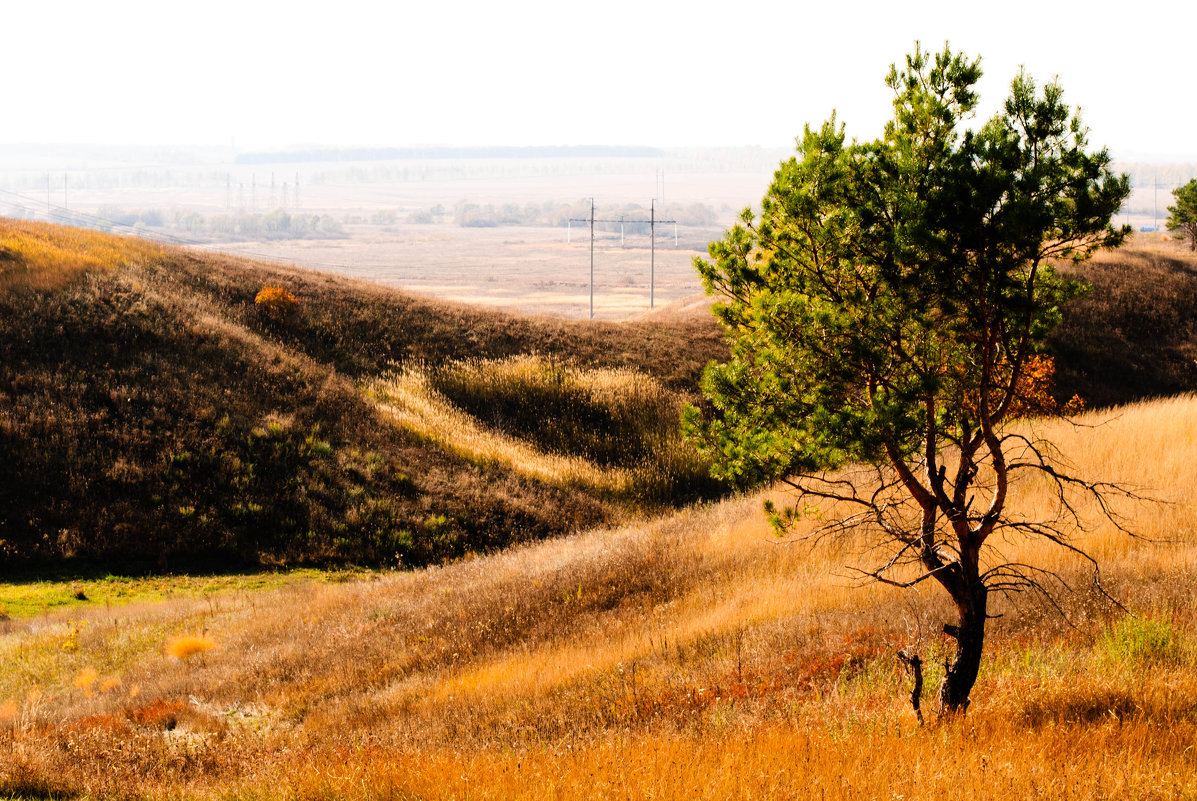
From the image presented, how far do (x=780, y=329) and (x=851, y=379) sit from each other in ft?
2.49

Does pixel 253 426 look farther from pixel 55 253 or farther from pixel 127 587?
pixel 55 253

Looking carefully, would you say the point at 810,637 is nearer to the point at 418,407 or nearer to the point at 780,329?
the point at 780,329

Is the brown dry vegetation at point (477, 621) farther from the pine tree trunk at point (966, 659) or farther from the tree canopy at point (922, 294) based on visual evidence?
the tree canopy at point (922, 294)

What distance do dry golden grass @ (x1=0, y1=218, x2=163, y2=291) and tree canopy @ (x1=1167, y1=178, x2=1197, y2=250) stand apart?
58.7 meters

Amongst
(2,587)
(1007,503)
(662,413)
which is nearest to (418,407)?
(662,413)

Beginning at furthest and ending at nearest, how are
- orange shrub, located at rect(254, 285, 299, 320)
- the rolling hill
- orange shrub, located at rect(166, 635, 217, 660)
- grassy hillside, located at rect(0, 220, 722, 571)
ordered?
1. orange shrub, located at rect(254, 285, 299, 320)
2. the rolling hill
3. grassy hillside, located at rect(0, 220, 722, 571)
4. orange shrub, located at rect(166, 635, 217, 660)

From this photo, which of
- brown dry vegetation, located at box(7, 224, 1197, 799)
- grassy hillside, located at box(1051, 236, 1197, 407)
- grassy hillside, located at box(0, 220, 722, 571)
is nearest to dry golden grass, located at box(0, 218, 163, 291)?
grassy hillside, located at box(0, 220, 722, 571)

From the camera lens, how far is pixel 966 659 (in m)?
6.94

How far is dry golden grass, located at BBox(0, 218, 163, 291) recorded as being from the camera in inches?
1130

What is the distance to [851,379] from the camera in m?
7.31

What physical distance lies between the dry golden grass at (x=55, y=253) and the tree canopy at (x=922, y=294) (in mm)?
29134

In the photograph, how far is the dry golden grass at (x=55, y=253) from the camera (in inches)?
1130

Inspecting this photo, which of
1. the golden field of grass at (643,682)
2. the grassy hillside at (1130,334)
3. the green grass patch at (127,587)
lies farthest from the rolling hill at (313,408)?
the golden field of grass at (643,682)

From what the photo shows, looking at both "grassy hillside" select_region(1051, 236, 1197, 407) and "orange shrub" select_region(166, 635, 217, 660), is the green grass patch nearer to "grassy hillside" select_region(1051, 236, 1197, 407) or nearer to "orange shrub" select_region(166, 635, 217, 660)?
"orange shrub" select_region(166, 635, 217, 660)
